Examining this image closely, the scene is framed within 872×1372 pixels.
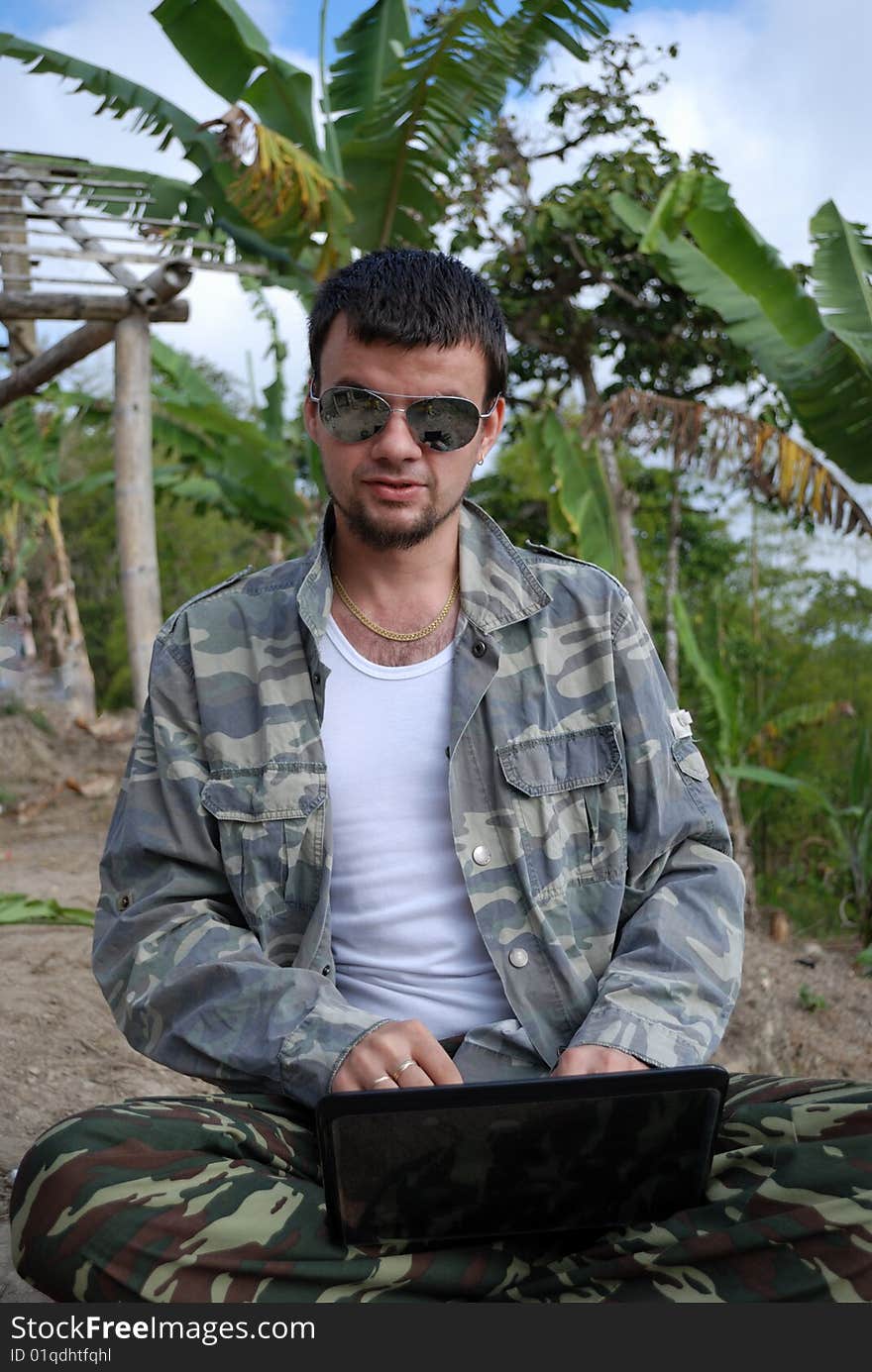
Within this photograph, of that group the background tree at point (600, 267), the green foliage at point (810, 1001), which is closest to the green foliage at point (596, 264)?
the background tree at point (600, 267)

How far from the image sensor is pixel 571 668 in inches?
90.0

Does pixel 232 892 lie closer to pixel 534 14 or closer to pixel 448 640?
pixel 448 640

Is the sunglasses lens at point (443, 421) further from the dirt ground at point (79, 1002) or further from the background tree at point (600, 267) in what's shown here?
the background tree at point (600, 267)

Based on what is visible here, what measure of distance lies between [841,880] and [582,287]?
461 centimetres

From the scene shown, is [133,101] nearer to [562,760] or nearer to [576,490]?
[576,490]

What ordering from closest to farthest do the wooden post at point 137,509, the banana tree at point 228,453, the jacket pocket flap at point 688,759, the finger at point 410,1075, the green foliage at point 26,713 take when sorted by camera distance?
the finger at point 410,1075
the jacket pocket flap at point 688,759
the wooden post at point 137,509
the banana tree at point 228,453
the green foliage at point 26,713

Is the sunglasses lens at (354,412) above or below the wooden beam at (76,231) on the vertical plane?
below

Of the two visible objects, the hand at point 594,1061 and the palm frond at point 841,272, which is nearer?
the hand at point 594,1061

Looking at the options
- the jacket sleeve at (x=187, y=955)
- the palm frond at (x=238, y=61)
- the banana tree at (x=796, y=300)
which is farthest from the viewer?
the palm frond at (x=238, y=61)

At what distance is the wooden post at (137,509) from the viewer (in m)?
6.44

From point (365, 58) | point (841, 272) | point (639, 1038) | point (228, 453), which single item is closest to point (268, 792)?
point (639, 1038)

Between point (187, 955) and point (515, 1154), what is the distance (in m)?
0.64

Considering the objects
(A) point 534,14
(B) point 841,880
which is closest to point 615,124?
(A) point 534,14

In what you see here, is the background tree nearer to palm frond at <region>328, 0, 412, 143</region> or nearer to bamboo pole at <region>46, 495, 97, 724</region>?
palm frond at <region>328, 0, 412, 143</region>
